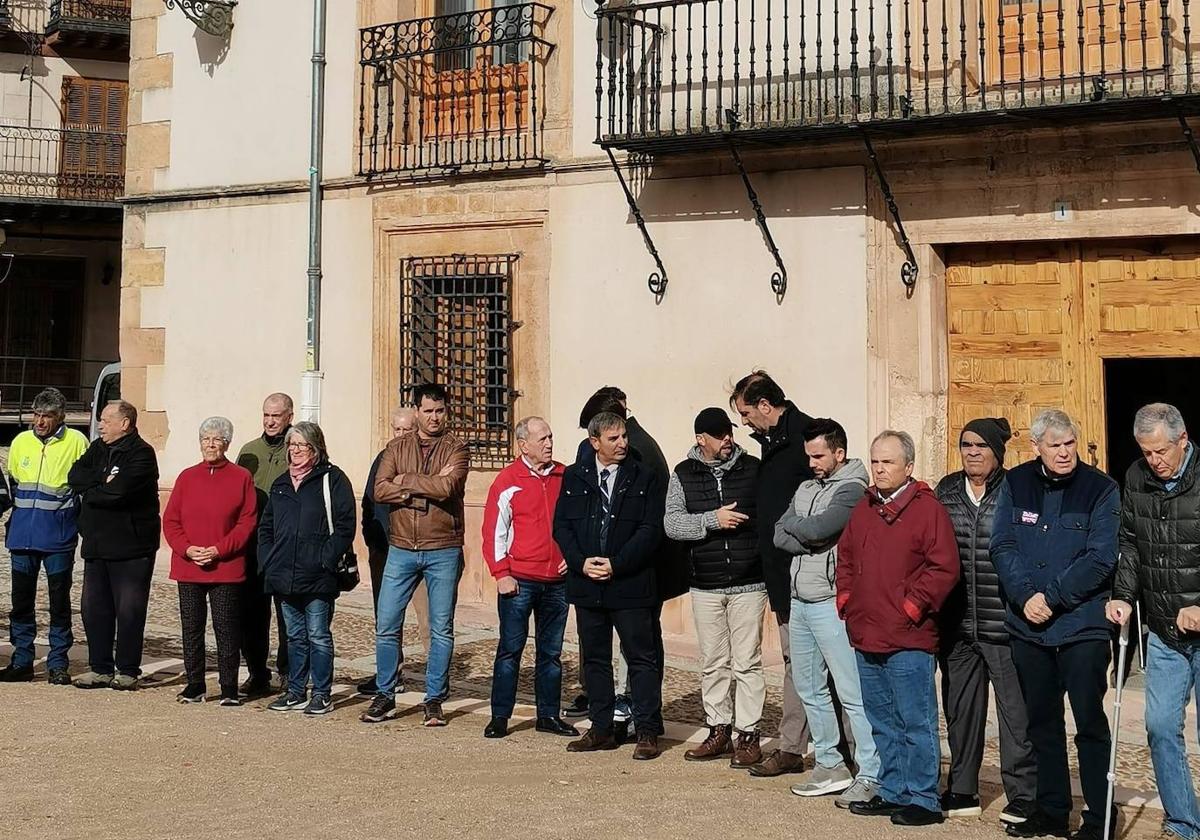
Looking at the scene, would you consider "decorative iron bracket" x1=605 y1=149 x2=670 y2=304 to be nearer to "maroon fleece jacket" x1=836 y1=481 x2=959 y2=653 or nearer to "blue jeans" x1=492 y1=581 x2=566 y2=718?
"blue jeans" x1=492 y1=581 x2=566 y2=718

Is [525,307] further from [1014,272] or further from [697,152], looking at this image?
[1014,272]

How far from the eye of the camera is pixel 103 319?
87.0ft

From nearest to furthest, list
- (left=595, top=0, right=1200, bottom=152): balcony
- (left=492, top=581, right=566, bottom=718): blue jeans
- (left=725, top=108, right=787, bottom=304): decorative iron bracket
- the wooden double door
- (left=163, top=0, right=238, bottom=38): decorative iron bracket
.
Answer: (left=492, top=581, right=566, bottom=718): blue jeans < (left=595, top=0, right=1200, bottom=152): balcony < the wooden double door < (left=725, top=108, right=787, bottom=304): decorative iron bracket < (left=163, top=0, right=238, bottom=38): decorative iron bracket

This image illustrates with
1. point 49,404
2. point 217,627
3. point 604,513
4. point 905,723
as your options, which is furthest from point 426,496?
point 905,723

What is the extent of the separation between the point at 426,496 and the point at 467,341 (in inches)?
204

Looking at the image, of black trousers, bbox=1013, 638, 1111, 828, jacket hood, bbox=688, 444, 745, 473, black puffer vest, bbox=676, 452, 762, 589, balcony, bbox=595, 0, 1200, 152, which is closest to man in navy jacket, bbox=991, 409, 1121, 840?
black trousers, bbox=1013, 638, 1111, 828

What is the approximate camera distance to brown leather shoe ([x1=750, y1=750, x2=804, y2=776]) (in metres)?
6.83

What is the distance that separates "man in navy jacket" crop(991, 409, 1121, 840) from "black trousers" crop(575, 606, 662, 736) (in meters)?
1.87

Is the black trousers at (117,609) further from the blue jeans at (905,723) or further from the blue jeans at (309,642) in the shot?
the blue jeans at (905,723)

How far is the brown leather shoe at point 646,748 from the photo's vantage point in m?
7.16

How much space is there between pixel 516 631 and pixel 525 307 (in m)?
5.30

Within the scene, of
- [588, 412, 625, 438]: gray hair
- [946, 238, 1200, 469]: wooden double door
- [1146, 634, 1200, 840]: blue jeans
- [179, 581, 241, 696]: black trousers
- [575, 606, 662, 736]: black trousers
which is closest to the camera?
[1146, 634, 1200, 840]: blue jeans

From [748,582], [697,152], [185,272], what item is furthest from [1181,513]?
[185,272]

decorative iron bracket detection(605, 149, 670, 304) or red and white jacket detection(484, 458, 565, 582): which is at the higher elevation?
decorative iron bracket detection(605, 149, 670, 304)
